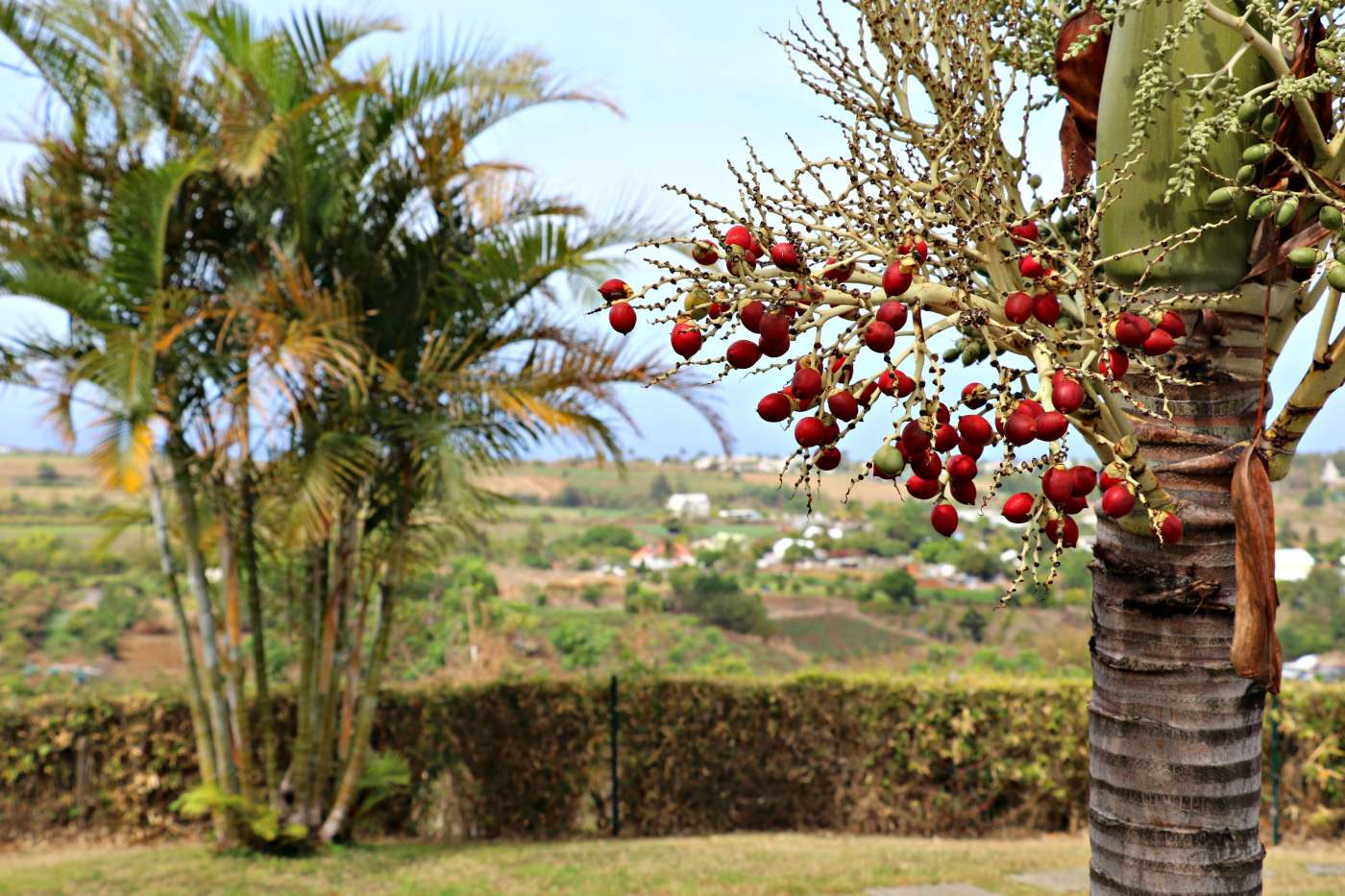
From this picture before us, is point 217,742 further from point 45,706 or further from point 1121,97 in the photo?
point 1121,97

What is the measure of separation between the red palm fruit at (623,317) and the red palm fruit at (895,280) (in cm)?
48

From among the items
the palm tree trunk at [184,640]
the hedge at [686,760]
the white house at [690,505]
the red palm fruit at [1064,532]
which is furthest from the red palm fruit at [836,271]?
the white house at [690,505]

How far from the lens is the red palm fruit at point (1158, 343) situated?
6.70 ft

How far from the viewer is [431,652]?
13570mm

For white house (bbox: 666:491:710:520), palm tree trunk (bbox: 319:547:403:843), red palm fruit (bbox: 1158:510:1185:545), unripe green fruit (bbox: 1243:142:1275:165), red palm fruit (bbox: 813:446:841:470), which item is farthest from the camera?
white house (bbox: 666:491:710:520)

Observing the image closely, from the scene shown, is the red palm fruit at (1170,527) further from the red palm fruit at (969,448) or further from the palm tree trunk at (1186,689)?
the red palm fruit at (969,448)

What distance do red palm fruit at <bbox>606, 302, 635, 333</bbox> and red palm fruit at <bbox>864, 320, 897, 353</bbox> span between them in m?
0.44

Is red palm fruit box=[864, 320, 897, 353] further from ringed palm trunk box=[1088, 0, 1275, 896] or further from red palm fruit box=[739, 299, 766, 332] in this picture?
ringed palm trunk box=[1088, 0, 1275, 896]

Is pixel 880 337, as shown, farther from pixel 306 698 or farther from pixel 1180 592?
pixel 306 698

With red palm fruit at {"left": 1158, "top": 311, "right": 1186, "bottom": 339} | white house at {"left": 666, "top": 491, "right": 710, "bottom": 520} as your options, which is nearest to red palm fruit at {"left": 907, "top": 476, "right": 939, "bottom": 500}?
red palm fruit at {"left": 1158, "top": 311, "right": 1186, "bottom": 339}

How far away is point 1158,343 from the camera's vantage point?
2049 mm

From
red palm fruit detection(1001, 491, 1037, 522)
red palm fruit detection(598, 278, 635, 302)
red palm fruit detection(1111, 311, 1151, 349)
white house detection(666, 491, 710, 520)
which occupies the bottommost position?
white house detection(666, 491, 710, 520)

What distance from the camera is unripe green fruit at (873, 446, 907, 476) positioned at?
6.40 ft

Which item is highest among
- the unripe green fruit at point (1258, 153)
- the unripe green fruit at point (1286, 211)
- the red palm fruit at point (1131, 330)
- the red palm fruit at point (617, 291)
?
→ the unripe green fruit at point (1258, 153)
